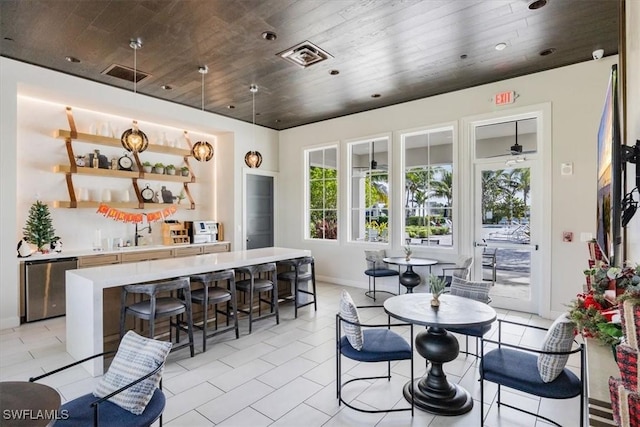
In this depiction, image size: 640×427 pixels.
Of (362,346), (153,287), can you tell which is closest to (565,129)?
(362,346)

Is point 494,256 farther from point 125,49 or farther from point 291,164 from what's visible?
point 125,49

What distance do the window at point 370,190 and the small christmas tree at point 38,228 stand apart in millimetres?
4980

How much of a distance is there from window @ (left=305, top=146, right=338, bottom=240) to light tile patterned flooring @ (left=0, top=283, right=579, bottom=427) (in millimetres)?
3080

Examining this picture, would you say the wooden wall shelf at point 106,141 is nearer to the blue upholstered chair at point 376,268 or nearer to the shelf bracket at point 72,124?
the shelf bracket at point 72,124

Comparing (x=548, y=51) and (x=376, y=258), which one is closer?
(x=548, y=51)

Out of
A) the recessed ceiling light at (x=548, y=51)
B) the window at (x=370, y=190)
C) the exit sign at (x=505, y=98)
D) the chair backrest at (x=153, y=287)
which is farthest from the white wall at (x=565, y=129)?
the chair backrest at (x=153, y=287)

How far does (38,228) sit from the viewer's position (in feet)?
15.5

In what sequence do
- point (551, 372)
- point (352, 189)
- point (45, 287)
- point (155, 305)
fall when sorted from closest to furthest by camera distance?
point (551, 372) → point (155, 305) → point (45, 287) → point (352, 189)

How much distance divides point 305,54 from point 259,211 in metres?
4.08

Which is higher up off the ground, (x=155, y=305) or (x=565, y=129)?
(x=565, y=129)

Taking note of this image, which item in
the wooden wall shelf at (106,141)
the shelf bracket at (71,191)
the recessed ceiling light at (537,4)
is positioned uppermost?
the recessed ceiling light at (537,4)

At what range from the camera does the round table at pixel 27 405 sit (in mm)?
1321

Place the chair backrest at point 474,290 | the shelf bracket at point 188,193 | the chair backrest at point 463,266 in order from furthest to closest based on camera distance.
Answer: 1. the shelf bracket at point 188,193
2. the chair backrest at point 463,266
3. the chair backrest at point 474,290

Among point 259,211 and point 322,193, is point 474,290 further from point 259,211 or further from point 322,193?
point 259,211
